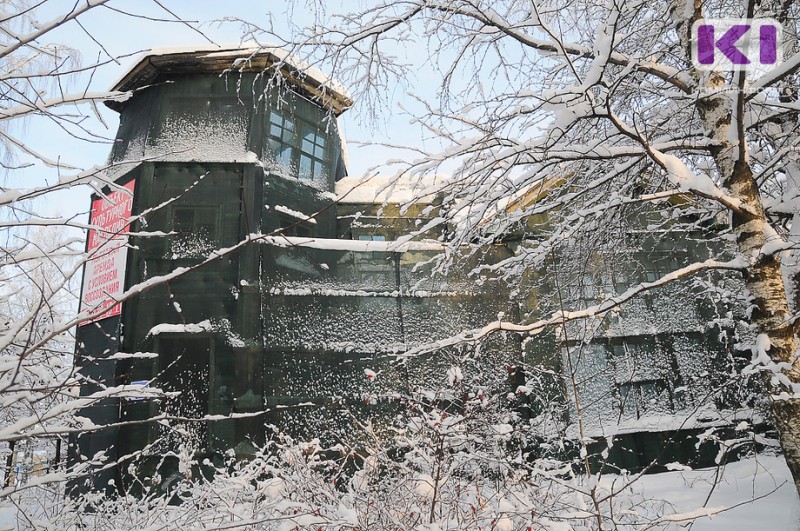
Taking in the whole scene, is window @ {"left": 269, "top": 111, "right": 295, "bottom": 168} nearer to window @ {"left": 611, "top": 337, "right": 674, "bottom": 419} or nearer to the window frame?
the window frame

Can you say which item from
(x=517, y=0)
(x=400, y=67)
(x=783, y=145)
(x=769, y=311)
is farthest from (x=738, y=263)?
(x=400, y=67)

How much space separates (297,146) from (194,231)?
364cm

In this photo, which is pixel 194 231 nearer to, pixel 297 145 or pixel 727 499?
pixel 297 145

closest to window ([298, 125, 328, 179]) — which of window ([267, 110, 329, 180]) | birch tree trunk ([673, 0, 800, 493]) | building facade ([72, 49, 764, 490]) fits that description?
window ([267, 110, 329, 180])

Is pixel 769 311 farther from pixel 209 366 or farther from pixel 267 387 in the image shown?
pixel 209 366

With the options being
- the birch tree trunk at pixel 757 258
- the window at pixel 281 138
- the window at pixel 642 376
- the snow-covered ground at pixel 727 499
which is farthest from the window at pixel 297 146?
the birch tree trunk at pixel 757 258

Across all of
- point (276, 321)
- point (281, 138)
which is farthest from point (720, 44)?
point (281, 138)

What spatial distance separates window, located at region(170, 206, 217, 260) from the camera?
10.6m

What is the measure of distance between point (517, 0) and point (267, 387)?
8.27m

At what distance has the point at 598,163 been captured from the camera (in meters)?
4.96
